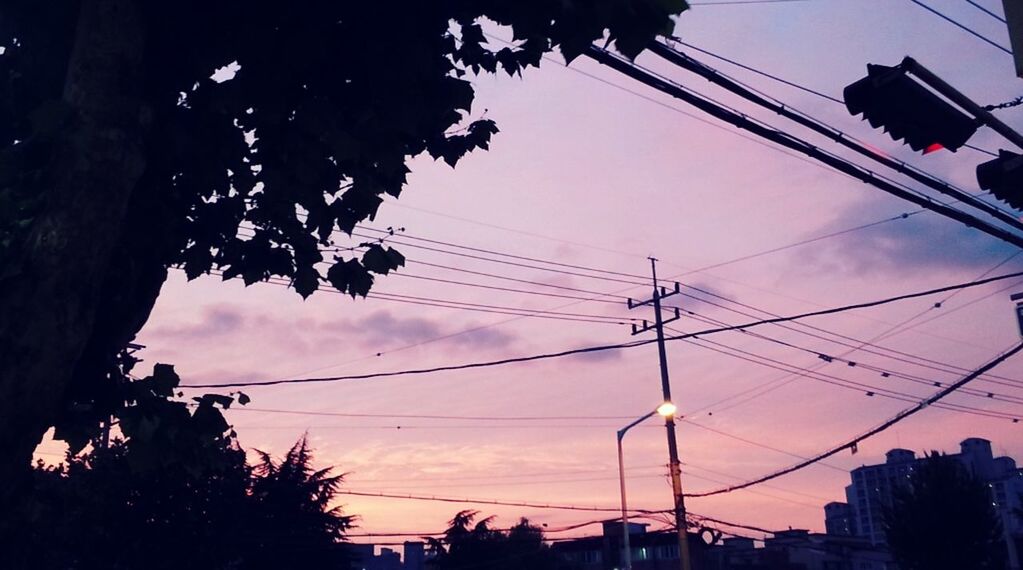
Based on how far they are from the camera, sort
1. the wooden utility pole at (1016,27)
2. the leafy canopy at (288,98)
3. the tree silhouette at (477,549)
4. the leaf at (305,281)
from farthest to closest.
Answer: the tree silhouette at (477,549)
the wooden utility pole at (1016,27)
the leaf at (305,281)
the leafy canopy at (288,98)

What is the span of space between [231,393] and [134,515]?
2349cm

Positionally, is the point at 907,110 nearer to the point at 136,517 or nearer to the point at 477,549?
the point at 136,517

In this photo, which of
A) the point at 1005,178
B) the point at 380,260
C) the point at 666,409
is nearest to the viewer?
the point at 1005,178

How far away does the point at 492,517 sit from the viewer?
60.2 m

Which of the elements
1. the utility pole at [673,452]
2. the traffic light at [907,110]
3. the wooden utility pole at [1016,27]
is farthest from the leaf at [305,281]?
the utility pole at [673,452]

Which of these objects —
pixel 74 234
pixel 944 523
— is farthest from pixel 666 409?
pixel 74 234

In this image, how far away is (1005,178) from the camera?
705cm

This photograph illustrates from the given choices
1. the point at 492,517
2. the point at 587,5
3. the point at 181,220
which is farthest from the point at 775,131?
the point at 492,517

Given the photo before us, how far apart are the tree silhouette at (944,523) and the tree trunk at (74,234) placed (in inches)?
1539

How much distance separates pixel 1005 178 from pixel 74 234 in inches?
262

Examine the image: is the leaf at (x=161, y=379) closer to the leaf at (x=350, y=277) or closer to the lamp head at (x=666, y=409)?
the leaf at (x=350, y=277)

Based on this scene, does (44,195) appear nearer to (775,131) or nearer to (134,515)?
(775,131)

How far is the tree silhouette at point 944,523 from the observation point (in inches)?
1446

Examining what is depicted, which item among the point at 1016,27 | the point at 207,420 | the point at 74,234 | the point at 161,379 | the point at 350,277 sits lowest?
the point at 207,420
